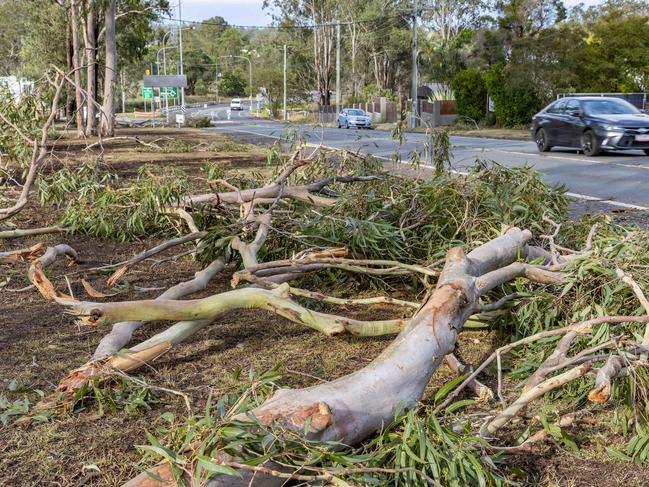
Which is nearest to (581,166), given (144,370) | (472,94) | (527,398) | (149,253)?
(149,253)

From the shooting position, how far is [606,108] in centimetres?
1873

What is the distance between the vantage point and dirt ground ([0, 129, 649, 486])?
124 inches

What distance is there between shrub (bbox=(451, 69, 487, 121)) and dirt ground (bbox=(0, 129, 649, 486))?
3523 cm

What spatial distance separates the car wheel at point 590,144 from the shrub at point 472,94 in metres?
22.1

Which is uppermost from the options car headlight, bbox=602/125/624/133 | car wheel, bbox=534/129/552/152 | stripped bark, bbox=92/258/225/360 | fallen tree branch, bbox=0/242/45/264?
car headlight, bbox=602/125/624/133

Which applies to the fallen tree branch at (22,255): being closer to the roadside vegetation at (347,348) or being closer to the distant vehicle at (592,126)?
the roadside vegetation at (347,348)

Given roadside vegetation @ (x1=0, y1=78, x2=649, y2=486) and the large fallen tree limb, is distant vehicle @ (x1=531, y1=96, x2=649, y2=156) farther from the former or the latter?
the large fallen tree limb

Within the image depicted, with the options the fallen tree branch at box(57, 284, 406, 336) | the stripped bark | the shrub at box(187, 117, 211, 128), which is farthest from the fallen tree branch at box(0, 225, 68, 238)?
the shrub at box(187, 117, 211, 128)

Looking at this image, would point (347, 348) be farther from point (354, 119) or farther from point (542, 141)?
point (354, 119)

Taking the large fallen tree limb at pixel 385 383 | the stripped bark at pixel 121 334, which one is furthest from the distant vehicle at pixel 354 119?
the large fallen tree limb at pixel 385 383

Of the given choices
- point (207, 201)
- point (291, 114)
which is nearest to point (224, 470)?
point (207, 201)

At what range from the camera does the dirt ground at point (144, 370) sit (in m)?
3.14

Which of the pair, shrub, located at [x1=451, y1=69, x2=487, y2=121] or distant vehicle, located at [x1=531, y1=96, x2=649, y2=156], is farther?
shrub, located at [x1=451, y1=69, x2=487, y2=121]

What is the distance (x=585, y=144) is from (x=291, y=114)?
57634 mm
